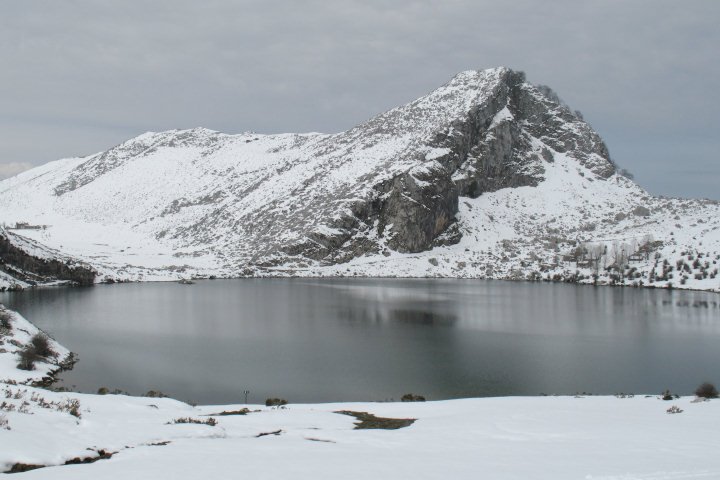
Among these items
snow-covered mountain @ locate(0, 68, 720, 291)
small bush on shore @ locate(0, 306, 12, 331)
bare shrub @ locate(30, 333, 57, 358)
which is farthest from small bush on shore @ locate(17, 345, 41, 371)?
snow-covered mountain @ locate(0, 68, 720, 291)

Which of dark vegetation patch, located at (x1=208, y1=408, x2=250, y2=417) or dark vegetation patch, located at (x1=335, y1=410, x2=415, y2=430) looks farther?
A: dark vegetation patch, located at (x1=208, y1=408, x2=250, y2=417)

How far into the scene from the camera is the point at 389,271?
119 metres

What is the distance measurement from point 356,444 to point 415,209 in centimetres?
12040

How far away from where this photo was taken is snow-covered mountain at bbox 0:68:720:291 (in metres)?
114

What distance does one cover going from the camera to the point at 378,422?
54.3 ft

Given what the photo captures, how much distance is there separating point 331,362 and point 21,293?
5610cm

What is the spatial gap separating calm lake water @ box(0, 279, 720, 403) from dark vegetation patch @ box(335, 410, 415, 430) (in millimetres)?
9133

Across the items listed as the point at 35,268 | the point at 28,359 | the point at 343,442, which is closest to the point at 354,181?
the point at 35,268

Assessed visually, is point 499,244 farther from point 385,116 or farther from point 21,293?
point 21,293

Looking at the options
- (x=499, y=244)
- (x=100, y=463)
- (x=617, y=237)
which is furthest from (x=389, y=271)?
(x=100, y=463)

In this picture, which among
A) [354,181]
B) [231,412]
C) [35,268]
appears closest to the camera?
[231,412]

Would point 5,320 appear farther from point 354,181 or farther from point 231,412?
point 354,181

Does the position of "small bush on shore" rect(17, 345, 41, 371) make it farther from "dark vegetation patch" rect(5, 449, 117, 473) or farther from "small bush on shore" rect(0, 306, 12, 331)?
"dark vegetation patch" rect(5, 449, 117, 473)

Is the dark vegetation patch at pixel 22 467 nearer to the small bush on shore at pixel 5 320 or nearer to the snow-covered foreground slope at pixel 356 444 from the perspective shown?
the snow-covered foreground slope at pixel 356 444
